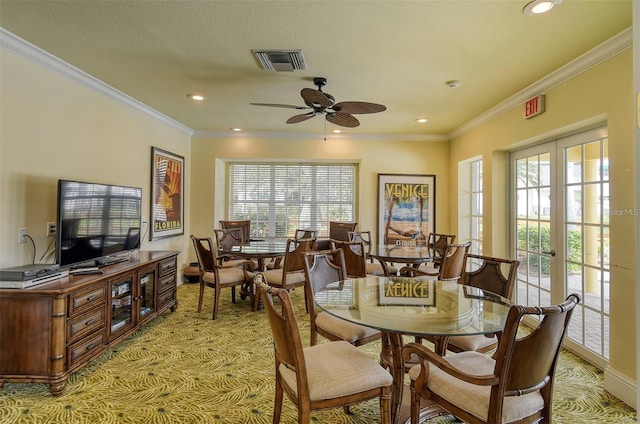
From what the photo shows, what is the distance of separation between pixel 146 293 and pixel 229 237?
177cm

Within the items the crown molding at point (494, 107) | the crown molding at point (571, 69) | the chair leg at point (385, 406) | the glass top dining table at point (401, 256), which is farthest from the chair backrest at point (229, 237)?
the crown molding at point (571, 69)

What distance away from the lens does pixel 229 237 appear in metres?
5.08

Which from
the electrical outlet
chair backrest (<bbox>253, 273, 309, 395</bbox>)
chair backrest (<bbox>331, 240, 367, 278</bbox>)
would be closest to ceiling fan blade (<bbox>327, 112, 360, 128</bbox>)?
chair backrest (<bbox>331, 240, 367, 278</bbox>)

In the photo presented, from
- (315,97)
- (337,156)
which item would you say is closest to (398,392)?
(315,97)

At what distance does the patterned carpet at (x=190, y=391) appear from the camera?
2.06 meters

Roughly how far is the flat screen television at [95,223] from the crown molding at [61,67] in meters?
1.09

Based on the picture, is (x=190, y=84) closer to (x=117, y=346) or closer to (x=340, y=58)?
(x=340, y=58)

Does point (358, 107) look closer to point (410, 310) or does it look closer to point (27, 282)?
point (410, 310)

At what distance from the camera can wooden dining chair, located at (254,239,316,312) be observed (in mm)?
3639

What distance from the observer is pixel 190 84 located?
3396mm

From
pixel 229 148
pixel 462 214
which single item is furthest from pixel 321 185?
pixel 462 214

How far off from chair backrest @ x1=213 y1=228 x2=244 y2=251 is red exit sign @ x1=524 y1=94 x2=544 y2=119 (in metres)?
4.10

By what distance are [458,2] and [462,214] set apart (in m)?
3.92

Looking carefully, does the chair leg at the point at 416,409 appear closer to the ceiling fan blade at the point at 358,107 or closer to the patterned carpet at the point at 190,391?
the patterned carpet at the point at 190,391
